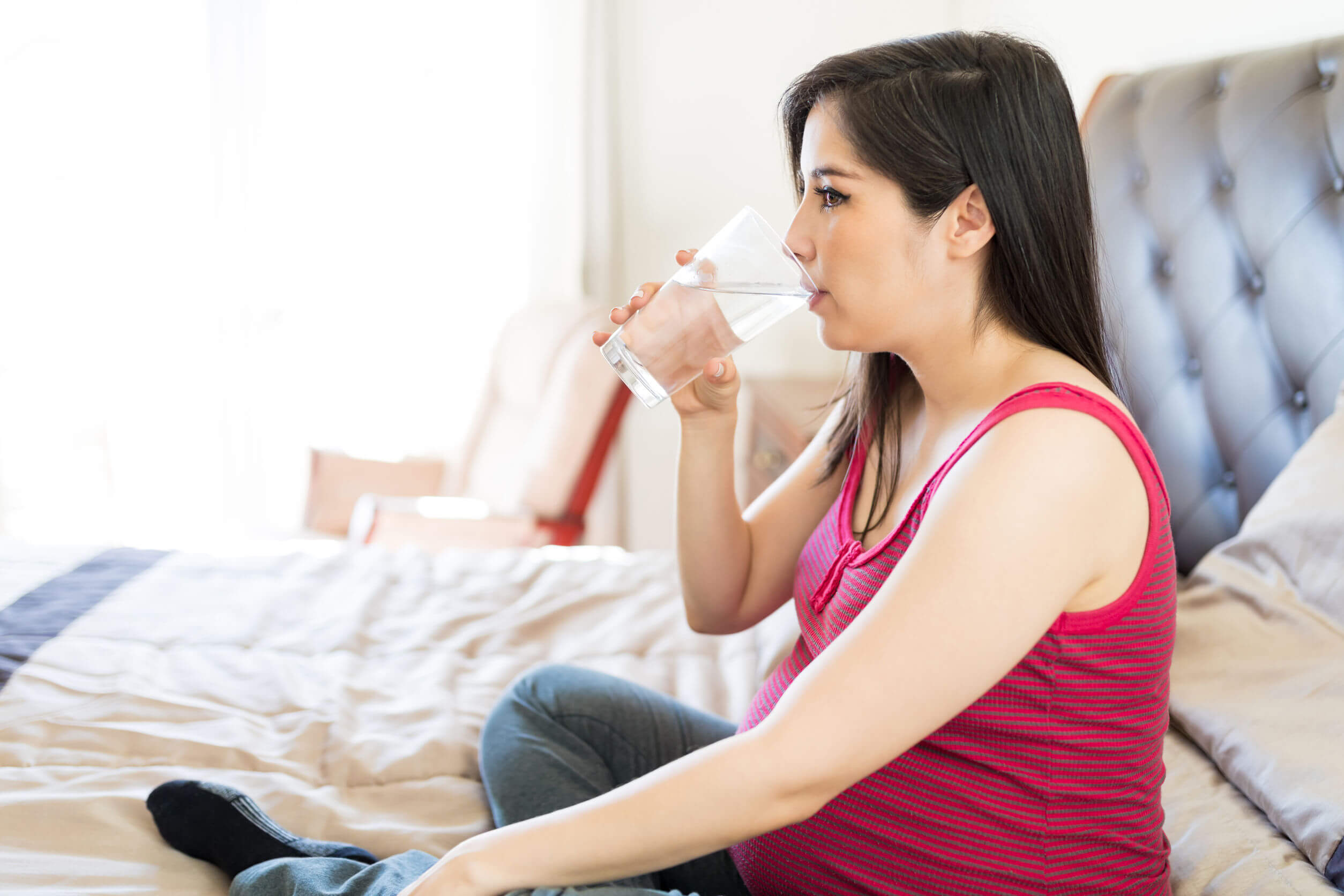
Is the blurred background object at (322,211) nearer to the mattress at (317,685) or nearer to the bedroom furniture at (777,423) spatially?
the bedroom furniture at (777,423)

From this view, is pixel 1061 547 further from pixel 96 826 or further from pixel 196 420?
pixel 196 420

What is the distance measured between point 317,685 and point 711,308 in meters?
0.75

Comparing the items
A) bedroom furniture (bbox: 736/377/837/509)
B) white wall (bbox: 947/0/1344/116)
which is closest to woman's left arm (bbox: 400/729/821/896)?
white wall (bbox: 947/0/1344/116)

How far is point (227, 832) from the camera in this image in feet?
3.34

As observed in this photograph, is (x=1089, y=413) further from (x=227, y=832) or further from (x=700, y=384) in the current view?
(x=227, y=832)

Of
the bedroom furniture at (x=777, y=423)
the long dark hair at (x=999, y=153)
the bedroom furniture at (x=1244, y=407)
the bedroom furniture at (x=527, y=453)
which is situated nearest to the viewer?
the long dark hair at (x=999, y=153)

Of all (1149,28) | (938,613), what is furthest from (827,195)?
(1149,28)

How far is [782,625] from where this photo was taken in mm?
1509

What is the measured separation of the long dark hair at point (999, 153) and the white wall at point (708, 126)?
2096 millimetres

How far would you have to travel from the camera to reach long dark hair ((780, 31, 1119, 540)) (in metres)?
0.92

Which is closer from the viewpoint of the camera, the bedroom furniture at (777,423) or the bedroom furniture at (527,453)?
the bedroom furniture at (777,423)

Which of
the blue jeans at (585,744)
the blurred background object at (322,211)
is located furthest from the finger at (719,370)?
the blurred background object at (322,211)

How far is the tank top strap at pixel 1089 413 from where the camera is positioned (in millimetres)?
837

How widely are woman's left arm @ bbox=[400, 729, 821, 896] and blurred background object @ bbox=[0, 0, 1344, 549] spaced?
2.20 metres
